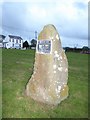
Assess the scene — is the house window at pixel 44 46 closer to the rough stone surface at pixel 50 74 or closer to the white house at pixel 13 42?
the rough stone surface at pixel 50 74

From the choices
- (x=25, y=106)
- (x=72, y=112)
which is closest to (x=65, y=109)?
(x=72, y=112)

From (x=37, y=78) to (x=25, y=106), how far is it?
111cm

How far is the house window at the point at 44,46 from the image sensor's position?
8827 mm

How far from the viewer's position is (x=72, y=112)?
832 cm

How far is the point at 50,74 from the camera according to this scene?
28.4ft

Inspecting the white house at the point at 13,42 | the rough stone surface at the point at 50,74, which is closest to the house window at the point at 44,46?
the rough stone surface at the point at 50,74

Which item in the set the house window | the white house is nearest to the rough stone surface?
the house window

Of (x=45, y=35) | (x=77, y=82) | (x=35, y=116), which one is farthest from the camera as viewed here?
(x=77, y=82)

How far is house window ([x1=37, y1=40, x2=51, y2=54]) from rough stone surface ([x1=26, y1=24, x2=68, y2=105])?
5cm

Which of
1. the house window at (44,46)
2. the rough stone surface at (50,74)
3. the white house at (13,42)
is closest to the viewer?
the rough stone surface at (50,74)

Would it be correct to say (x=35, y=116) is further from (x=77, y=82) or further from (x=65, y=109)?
(x=77, y=82)

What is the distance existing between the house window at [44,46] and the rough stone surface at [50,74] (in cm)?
5

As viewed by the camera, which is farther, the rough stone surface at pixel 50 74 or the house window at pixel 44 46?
the house window at pixel 44 46

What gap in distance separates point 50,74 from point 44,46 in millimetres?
1059
